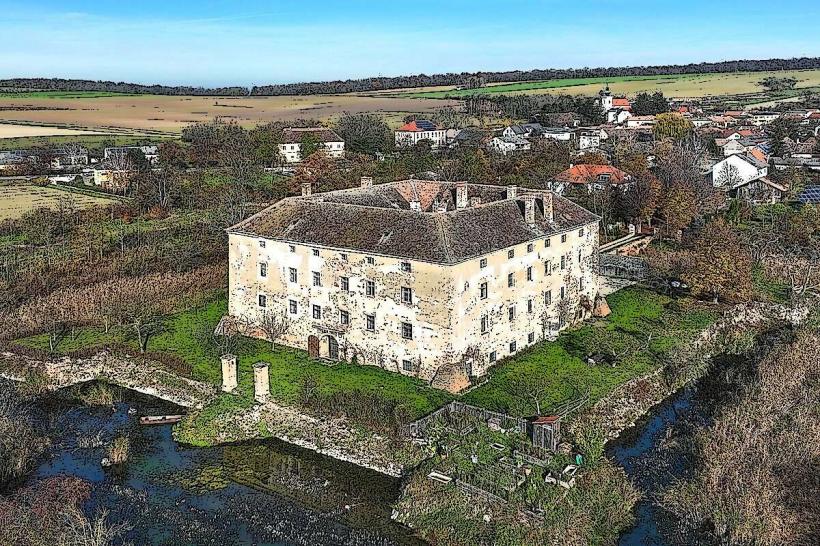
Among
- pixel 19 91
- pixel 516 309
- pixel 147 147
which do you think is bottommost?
pixel 516 309

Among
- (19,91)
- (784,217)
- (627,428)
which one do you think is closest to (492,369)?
(627,428)

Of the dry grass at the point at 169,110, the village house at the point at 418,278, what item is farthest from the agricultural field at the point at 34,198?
the village house at the point at 418,278

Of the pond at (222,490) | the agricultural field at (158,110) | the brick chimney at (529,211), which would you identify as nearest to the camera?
the pond at (222,490)

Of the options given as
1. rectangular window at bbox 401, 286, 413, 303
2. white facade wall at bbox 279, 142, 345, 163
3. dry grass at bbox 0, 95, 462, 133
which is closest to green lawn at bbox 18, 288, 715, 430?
rectangular window at bbox 401, 286, 413, 303

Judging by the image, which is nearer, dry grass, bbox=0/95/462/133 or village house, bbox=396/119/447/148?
dry grass, bbox=0/95/462/133

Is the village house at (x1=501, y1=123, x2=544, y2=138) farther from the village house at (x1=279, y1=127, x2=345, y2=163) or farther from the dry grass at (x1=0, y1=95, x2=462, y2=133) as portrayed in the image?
the village house at (x1=279, y1=127, x2=345, y2=163)

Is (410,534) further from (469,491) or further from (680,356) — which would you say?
(680,356)

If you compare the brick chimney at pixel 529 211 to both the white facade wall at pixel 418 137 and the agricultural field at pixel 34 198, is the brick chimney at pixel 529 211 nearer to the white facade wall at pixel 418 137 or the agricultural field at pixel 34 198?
the agricultural field at pixel 34 198
